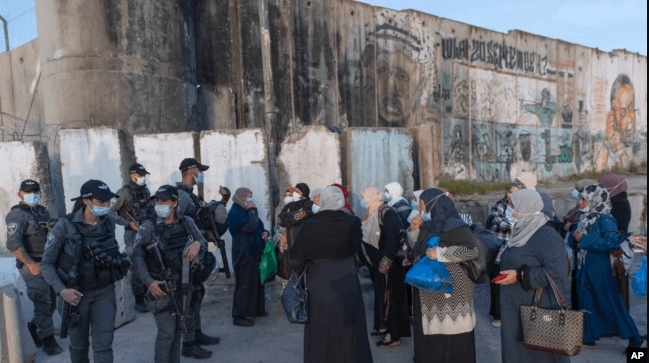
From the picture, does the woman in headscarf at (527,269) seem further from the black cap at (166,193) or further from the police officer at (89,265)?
the police officer at (89,265)

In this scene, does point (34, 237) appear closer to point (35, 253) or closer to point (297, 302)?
point (35, 253)

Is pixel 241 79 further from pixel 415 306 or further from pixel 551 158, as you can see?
pixel 551 158

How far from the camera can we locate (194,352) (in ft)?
14.8

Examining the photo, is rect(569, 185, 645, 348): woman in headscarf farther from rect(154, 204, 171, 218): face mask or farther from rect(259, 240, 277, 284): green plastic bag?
rect(154, 204, 171, 218): face mask

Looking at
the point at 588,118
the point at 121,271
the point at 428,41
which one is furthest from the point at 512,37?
the point at 121,271

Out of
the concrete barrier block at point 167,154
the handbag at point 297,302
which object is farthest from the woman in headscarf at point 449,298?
the concrete barrier block at point 167,154

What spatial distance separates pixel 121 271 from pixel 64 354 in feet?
5.76

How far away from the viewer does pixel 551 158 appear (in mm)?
17562

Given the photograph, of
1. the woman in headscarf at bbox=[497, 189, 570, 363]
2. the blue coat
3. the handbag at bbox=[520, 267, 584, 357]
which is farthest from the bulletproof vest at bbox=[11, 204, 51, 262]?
the blue coat

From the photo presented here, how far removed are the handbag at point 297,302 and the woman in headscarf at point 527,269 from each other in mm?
1425

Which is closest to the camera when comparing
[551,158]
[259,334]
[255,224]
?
[259,334]

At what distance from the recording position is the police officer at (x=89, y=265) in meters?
3.46

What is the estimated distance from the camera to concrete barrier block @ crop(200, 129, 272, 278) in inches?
277

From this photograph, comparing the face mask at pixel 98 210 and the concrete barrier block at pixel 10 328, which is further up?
the face mask at pixel 98 210
